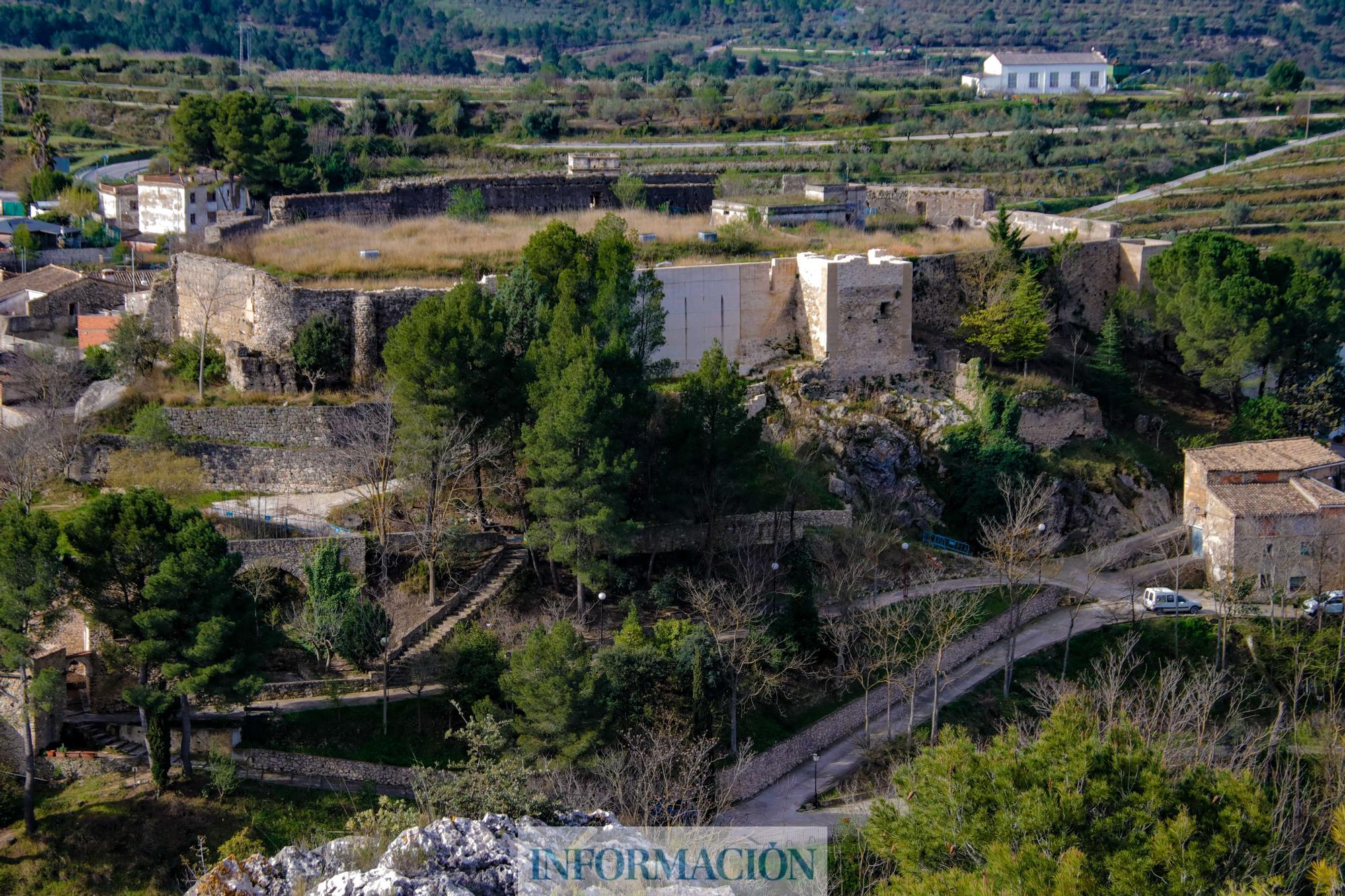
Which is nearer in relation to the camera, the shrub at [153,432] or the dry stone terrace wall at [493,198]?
the shrub at [153,432]

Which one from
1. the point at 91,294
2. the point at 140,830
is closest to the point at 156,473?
the point at 140,830

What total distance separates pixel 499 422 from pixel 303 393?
499 cm

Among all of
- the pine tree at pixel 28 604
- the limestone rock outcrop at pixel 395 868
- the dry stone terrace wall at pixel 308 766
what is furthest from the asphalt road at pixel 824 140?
the limestone rock outcrop at pixel 395 868

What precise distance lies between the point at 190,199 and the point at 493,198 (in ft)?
32.9

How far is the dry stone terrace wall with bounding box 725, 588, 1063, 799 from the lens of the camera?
25.1 metres

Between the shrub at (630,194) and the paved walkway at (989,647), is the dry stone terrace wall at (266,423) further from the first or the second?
the shrub at (630,194)

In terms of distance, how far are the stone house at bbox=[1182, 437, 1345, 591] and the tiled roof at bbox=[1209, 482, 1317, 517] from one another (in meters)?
0.01

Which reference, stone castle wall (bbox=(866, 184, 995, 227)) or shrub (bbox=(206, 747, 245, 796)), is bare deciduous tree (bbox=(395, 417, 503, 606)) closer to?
shrub (bbox=(206, 747, 245, 796))

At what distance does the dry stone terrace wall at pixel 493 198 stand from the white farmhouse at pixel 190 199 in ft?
17.9

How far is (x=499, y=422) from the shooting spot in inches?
1096

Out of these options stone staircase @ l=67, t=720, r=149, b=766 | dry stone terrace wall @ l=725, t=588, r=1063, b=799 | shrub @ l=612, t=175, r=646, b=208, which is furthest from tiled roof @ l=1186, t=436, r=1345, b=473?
stone staircase @ l=67, t=720, r=149, b=766

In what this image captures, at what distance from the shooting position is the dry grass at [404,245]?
3278cm

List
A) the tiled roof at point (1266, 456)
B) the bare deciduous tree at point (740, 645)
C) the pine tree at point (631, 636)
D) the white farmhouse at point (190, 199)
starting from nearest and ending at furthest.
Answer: the pine tree at point (631, 636) < the bare deciduous tree at point (740, 645) < the tiled roof at point (1266, 456) < the white farmhouse at point (190, 199)

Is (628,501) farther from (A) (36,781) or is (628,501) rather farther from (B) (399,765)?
(A) (36,781)
